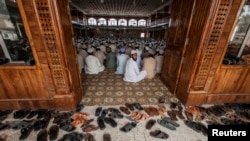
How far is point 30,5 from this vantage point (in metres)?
1.59

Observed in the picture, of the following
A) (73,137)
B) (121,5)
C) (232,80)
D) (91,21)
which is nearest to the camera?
(73,137)

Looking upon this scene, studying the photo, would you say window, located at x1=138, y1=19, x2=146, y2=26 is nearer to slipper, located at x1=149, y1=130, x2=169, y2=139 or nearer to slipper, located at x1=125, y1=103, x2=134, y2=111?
slipper, located at x1=125, y1=103, x2=134, y2=111

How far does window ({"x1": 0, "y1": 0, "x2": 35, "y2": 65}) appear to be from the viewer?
2.05 metres

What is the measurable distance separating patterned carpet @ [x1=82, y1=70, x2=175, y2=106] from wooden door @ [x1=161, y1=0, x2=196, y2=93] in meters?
0.34

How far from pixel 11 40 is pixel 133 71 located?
2.67 m

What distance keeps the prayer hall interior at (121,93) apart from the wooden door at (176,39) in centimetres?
2

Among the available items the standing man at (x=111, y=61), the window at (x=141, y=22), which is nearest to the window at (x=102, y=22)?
the window at (x=141, y=22)

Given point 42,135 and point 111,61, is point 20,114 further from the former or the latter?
point 111,61

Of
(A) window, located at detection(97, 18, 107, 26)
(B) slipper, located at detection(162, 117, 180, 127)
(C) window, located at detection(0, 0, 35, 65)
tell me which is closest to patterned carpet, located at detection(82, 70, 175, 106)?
(B) slipper, located at detection(162, 117, 180, 127)

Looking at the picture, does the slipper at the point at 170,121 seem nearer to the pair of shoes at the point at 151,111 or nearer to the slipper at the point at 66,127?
the pair of shoes at the point at 151,111

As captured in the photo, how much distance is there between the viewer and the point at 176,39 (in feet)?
8.64

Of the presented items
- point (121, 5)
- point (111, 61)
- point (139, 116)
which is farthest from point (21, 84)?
point (121, 5)

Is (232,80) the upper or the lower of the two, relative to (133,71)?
upper

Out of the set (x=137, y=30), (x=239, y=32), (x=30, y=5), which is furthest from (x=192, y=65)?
(x=137, y=30)
